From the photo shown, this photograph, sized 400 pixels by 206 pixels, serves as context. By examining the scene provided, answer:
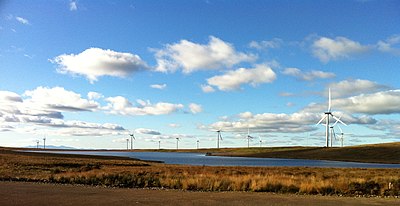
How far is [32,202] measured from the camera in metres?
18.1

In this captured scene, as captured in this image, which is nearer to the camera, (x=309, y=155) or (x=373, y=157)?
(x=373, y=157)

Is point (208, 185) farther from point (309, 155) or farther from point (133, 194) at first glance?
point (309, 155)

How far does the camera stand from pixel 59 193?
21.9 metres

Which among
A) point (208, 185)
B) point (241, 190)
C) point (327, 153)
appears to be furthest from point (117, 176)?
point (327, 153)

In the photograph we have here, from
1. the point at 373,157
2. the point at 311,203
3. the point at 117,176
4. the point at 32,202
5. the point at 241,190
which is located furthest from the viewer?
the point at 373,157

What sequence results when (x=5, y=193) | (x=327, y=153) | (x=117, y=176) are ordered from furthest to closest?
(x=327, y=153) < (x=117, y=176) < (x=5, y=193)

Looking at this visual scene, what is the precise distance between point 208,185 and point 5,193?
1206cm

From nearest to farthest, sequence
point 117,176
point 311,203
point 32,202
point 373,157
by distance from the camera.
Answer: point 32,202
point 311,203
point 117,176
point 373,157

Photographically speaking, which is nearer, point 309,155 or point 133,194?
point 133,194

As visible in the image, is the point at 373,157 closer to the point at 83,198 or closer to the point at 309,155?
the point at 309,155

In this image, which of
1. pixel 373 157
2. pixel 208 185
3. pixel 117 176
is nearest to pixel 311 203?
pixel 208 185

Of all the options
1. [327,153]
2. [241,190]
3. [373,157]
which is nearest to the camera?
[241,190]

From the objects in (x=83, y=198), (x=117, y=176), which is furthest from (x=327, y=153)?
(x=83, y=198)

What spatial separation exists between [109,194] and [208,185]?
737cm
